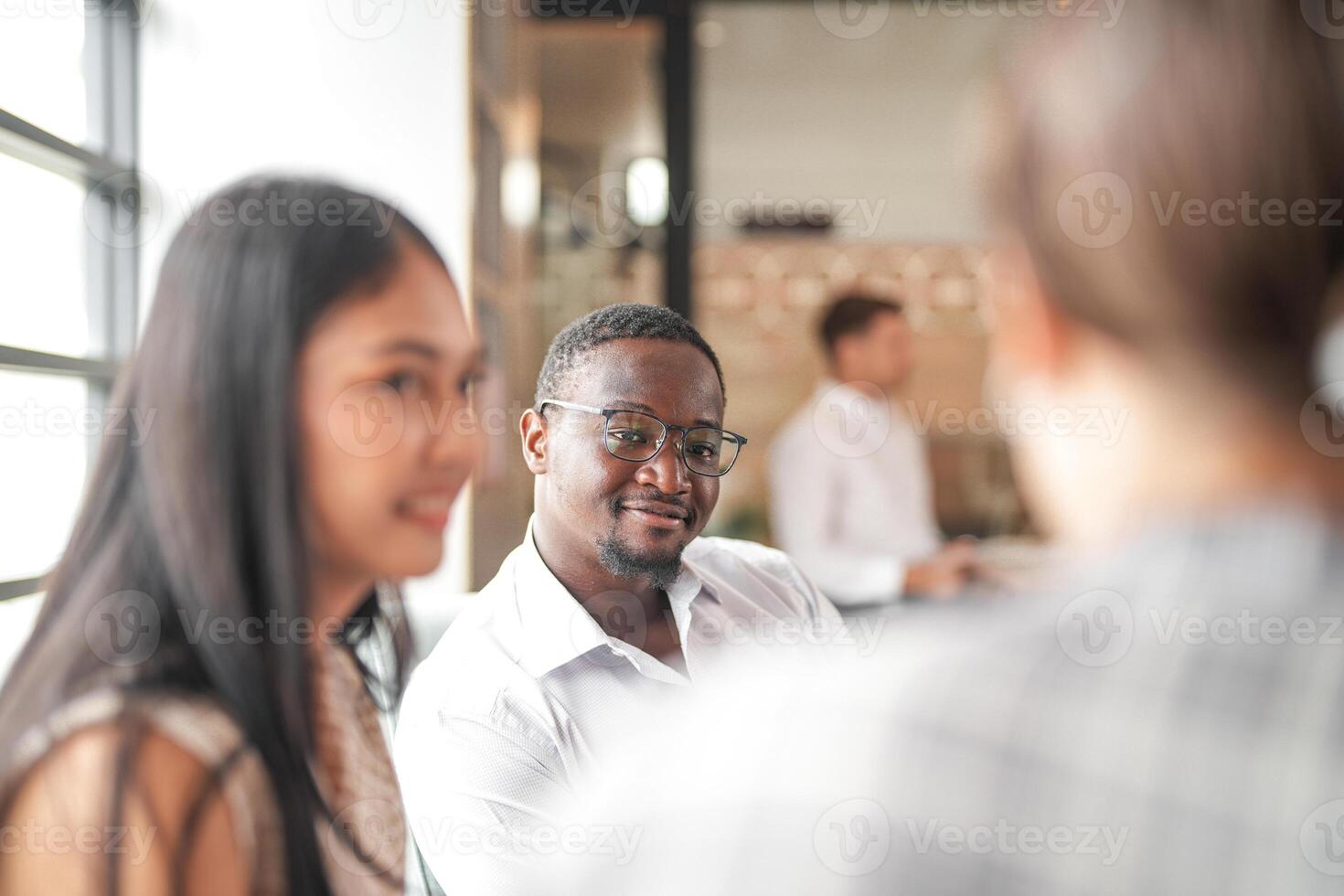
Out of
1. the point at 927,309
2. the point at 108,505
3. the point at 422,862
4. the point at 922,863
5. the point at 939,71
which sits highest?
the point at 939,71

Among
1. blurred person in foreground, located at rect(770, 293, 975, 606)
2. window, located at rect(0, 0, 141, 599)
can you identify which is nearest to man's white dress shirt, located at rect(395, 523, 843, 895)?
window, located at rect(0, 0, 141, 599)

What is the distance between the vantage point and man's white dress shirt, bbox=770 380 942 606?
2682mm

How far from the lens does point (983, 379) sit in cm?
469

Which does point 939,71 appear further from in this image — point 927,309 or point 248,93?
point 248,93

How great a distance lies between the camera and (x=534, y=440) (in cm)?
120

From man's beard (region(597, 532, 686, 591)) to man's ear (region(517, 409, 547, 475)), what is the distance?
0.11 m

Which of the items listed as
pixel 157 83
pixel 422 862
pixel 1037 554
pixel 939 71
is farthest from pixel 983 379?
pixel 422 862

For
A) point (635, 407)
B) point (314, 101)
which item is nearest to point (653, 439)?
point (635, 407)

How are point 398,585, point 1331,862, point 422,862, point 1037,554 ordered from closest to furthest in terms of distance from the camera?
point 1331,862, point 398,585, point 422,862, point 1037,554

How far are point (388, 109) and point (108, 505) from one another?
2004 millimetres

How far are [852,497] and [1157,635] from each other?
2.38 m

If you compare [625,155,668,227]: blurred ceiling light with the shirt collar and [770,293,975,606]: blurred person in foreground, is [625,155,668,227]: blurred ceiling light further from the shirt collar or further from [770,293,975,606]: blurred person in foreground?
the shirt collar

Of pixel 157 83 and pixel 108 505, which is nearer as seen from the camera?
pixel 108 505

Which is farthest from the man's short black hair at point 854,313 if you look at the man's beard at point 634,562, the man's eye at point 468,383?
the man's eye at point 468,383
